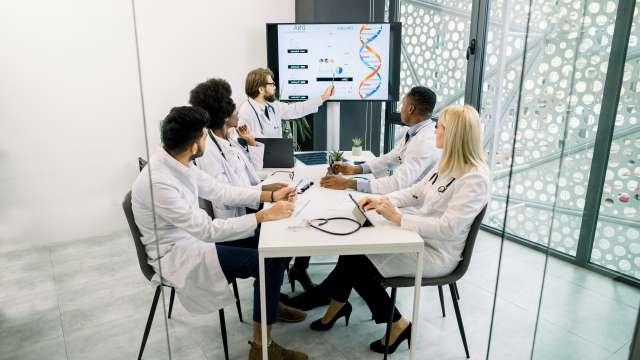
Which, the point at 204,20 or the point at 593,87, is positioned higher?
the point at 204,20

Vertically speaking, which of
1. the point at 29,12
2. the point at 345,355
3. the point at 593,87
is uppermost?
the point at 29,12

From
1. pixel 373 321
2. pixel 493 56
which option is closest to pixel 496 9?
pixel 493 56

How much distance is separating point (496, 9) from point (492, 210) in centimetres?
166

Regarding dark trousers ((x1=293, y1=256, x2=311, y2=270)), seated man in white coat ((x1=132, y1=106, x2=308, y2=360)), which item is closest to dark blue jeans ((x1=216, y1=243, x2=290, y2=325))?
seated man in white coat ((x1=132, y1=106, x2=308, y2=360))

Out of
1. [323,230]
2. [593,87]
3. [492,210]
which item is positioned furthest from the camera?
[492,210]

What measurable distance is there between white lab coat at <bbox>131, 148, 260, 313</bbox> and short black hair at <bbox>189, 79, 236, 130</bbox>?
50cm

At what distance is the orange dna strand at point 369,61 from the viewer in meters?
3.98

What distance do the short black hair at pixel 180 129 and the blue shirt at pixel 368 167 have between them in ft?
3.26

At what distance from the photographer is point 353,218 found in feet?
7.00

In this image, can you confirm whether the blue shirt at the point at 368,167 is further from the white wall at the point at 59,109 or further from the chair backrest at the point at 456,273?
the white wall at the point at 59,109

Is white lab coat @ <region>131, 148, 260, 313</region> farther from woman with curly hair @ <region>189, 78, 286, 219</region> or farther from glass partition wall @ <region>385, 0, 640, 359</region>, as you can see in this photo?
glass partition wall @ <region>385, 0, 640, 359</region>

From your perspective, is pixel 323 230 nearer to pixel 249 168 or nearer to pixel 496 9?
pixel 249 168

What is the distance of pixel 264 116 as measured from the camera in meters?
3.61

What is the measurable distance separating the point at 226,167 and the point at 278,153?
59 cm
